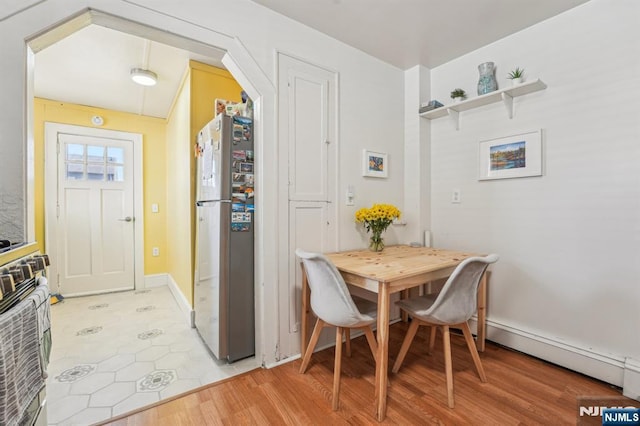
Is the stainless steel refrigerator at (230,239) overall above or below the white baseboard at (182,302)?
above

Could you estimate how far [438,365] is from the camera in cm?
197

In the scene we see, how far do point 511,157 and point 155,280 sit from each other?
444 centimetres

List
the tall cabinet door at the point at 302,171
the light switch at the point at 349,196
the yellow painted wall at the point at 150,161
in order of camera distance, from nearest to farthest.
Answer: the tall cabinet door at the point at 302,171 → the light switch at the point at 349,196 → the yellow painted wall at the point at 150,161

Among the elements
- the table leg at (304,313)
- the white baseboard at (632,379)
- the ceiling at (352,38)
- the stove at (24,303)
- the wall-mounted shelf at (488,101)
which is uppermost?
the ceiling at (352,38)

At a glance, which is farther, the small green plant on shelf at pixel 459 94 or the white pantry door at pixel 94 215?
the white pantry door at pixel 94 215

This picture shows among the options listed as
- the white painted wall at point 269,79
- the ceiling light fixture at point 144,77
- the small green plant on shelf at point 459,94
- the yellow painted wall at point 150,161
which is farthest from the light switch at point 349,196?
the yellow painted wall at point 150,161

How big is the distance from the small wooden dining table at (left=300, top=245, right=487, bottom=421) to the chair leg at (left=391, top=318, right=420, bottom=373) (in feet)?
0.76

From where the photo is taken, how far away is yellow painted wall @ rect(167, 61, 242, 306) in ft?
8.59

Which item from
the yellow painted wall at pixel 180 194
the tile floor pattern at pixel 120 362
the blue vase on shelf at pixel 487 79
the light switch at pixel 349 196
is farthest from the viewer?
the yellow painted wall at pixel 180 194

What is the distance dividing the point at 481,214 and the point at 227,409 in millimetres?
2339

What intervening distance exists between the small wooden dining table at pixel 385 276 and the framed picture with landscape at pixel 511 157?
0.78m

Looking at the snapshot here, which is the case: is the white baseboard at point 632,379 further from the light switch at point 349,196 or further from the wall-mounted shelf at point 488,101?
the light switch at point 349,196

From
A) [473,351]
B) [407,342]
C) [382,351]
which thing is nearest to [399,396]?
[407,342]

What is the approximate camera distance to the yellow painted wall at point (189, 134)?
2.62 meters
